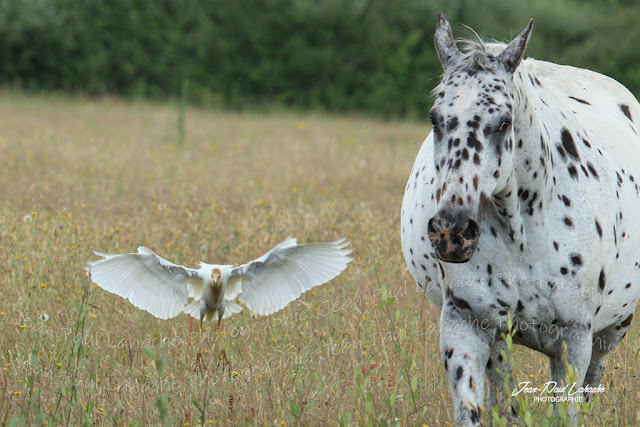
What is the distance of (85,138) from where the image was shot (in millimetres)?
11867

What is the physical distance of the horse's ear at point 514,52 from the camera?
9.17 ft

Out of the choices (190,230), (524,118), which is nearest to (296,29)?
(190,230)

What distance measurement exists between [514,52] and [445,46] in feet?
0.99

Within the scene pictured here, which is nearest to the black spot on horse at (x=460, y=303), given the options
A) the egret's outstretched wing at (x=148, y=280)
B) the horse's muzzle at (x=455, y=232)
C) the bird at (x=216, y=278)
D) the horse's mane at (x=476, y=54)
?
the horse's muzzle at (x=455, y=232)

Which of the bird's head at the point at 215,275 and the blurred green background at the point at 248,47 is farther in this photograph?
the blurred green background at the point at 248,47

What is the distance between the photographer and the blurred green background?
17.2 metres

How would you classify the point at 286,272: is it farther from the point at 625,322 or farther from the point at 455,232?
the point at 625,322

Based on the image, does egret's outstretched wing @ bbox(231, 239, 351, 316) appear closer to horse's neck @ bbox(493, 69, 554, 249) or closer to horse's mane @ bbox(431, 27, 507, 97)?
horse's neck @ bbox(493, 69, 554, 249)

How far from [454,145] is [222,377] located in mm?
1901

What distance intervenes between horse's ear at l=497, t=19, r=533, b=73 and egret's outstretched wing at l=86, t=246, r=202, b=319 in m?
1.90

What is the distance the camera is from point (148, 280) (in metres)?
3.95

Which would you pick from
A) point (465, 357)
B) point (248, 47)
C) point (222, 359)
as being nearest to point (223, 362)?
point (222, 359)

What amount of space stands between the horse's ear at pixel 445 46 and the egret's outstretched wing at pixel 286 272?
1.17 m

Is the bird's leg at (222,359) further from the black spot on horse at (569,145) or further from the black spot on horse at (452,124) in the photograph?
the black spot on horse at (569,145)
